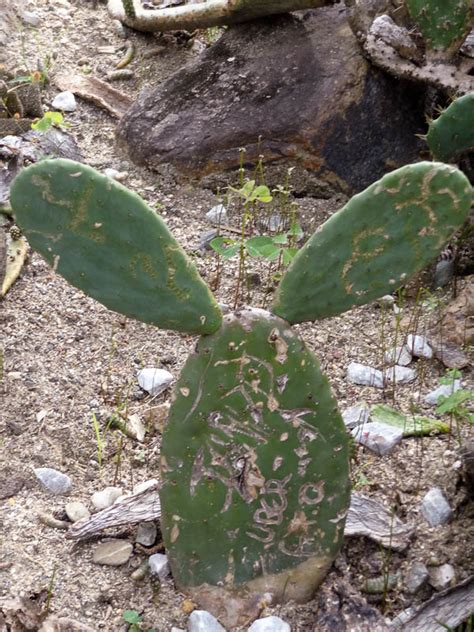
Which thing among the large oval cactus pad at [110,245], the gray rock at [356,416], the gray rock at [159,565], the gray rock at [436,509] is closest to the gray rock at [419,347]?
the gray rock at [356,416]

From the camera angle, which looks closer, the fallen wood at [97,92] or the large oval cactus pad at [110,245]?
the large oval cactus pad at [110,245]

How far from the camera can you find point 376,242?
6.84ft

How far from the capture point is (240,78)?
13.1ft

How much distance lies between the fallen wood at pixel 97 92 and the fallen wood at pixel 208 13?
377 mm

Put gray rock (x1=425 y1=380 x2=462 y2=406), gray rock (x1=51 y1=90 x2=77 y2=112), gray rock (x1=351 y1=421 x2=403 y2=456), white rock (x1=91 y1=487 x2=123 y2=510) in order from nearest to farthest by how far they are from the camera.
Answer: white rock (x1=91 y1=487 x2=123 y2=510)
gray rock (x1=351 y1=421 x2=403 y2=456)
gray rock (x1=425 y1=380 x2=462 y2=406)
gray rock (x1=51 y1=90 x2=77 y2=112)

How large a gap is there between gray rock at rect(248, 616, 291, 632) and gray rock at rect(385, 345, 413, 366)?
1.08m

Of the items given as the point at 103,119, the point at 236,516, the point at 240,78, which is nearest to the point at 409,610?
the point at 236,516

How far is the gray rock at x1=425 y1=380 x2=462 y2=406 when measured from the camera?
9.83 ft

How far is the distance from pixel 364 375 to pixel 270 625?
3.32 feet

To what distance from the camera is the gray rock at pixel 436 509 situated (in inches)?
102

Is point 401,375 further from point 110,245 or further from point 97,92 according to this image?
point 97,92

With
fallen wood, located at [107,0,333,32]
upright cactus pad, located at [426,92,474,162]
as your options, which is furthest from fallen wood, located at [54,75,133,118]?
upright cactus pad, located at [426,92,474,162]

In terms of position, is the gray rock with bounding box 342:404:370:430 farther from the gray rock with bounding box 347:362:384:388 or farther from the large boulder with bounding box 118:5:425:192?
the large boulder with bounding box 118:5:425:192

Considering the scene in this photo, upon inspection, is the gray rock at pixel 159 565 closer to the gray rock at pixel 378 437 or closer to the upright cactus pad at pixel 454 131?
the gray rock at pixel 378 437
